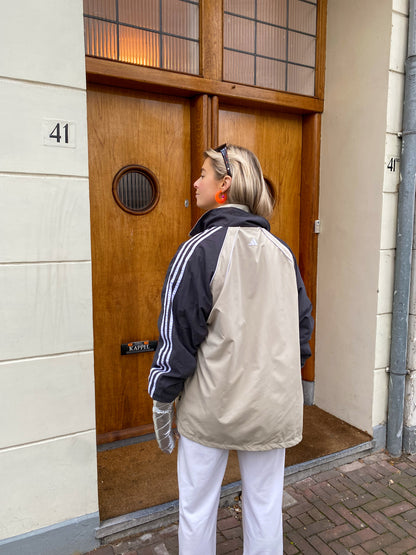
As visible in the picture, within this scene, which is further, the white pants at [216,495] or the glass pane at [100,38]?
the glass pane at [100,38]

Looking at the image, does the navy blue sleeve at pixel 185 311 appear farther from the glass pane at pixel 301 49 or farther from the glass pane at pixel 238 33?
the glass pane at pixel 301 49

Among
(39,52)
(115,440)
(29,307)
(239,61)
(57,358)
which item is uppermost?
(239,61)

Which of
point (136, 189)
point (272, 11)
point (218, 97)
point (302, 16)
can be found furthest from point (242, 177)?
point (302, 16)

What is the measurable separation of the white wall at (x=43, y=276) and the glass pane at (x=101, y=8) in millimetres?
802

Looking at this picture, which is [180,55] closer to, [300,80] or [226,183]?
[300,80]

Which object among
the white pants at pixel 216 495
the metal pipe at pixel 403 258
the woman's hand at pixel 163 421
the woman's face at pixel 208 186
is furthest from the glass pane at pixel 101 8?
the white pants at pixel 216 495

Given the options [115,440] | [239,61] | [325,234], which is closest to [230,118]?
[239,61]

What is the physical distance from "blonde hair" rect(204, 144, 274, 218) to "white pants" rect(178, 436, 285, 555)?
1047mm

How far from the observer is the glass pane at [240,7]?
317cm

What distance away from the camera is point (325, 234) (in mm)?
3764

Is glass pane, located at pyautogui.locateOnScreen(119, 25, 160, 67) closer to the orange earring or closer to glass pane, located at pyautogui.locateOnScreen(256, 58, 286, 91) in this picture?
glass pane, located at pyautogui.locateOnScreen(256, 58, 286, 91)

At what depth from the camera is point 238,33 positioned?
324 centimetres

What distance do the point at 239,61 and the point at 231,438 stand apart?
2.83 m

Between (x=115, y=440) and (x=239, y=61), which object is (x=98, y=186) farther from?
(x=115, y=440)
